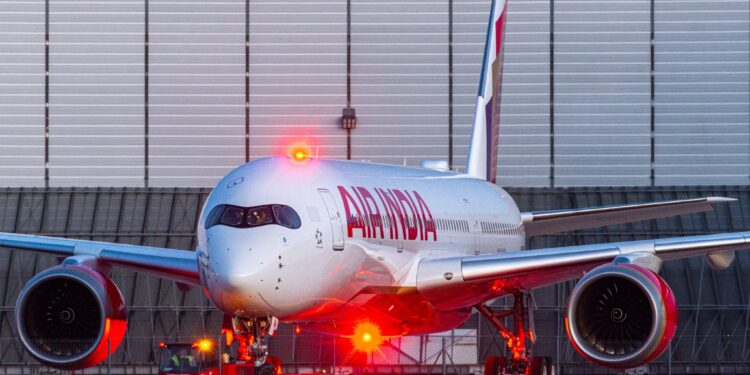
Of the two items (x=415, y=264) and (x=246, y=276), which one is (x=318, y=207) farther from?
(x=415, y=264)

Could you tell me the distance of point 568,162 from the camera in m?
43.8

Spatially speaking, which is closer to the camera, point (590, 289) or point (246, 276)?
point (246, 276)

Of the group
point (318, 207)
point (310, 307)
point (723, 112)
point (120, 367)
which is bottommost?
point (120, 367)

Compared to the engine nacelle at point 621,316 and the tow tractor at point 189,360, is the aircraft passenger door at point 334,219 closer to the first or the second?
the engine nacelle at point 621,316

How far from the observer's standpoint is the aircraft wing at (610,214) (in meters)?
28.3

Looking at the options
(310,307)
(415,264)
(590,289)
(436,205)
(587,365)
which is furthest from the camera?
(587,365)

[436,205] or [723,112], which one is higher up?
[723,112]

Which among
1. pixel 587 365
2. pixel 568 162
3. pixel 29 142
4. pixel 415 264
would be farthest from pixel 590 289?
pixel 29 142

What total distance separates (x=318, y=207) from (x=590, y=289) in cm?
501

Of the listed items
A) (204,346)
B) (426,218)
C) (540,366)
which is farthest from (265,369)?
(204,346)

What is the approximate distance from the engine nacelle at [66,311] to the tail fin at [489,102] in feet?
41.5

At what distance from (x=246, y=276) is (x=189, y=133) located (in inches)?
989

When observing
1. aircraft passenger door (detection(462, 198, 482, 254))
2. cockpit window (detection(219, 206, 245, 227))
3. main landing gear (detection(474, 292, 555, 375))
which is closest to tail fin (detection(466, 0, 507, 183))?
aircraft passenger door (detection(462, 198, 482, 254))

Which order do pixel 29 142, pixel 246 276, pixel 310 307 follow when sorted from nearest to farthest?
pixel 246 276 → pixel 310 307 → pixel 29 142
